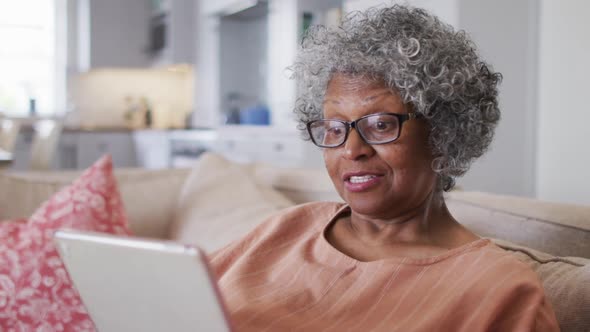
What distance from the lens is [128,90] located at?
727 centimetres

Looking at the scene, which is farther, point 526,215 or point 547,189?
point 547,189

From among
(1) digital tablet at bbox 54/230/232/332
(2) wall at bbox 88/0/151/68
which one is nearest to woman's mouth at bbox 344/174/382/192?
(1) digital tablet at bbox 54/230/232/332

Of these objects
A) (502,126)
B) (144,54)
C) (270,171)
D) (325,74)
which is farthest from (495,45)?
A: (144,54)

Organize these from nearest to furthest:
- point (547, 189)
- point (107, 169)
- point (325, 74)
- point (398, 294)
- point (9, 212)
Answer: point (398, 294), point (325, 74), point (107, 169), point (9, 212), point (547, 189)

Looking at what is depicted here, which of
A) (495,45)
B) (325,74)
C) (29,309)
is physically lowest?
(29,309)

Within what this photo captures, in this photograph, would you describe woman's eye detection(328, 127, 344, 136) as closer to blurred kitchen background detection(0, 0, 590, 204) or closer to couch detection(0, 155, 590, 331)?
couch detection(0, 155, 590, 331)

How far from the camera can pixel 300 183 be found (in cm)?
193

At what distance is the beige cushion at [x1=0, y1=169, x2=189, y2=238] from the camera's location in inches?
79.7

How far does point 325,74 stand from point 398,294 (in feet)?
1.23

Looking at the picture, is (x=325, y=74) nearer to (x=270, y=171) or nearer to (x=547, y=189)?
(x=270, y=171)

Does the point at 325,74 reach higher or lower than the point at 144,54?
lower

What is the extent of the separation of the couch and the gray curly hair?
22cm

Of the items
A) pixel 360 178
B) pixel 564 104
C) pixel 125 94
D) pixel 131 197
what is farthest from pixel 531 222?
pixel 125 94

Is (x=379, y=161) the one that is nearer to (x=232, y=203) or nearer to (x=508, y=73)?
(x=232, y=203)
